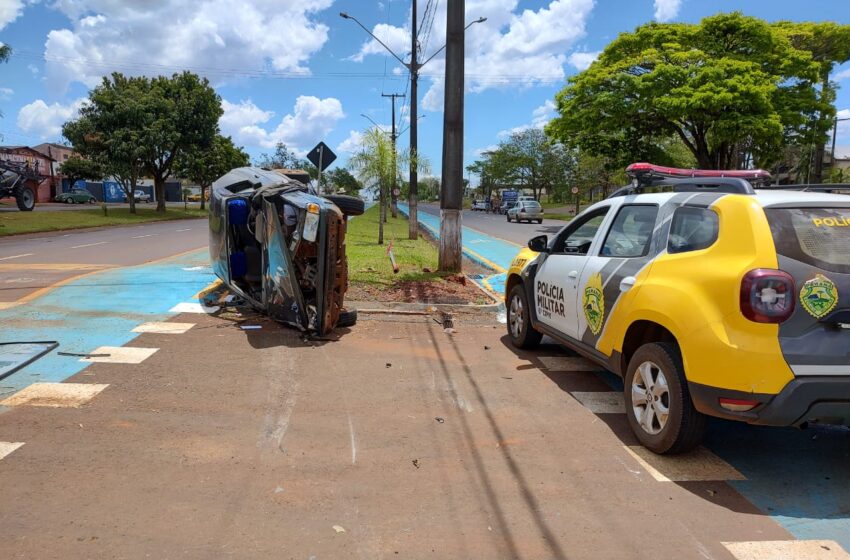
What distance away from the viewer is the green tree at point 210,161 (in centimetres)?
3633

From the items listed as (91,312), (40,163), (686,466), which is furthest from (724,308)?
(40,163)

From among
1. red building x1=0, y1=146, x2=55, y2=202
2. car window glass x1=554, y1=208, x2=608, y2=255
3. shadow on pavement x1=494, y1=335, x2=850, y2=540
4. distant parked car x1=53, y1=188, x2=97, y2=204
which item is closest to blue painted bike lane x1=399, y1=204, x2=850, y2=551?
shadow on pavement x1=494, y1=335, x2=850, y2=540

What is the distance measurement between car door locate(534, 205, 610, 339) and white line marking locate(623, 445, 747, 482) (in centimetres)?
140

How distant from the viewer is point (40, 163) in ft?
182

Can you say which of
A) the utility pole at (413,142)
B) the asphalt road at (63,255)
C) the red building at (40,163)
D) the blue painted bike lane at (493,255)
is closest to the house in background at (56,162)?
the red building at (40,163)

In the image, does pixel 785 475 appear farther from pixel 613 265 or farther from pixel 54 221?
pixel 54 221

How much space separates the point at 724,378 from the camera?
3402 millimetres

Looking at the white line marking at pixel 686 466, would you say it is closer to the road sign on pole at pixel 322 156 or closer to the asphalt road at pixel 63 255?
the asphalt road at pixel 63 255

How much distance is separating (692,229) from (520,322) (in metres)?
2.81

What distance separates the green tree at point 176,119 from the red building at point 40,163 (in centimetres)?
2109

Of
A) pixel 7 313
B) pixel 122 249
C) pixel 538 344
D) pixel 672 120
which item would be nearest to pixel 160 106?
pixel 122 249

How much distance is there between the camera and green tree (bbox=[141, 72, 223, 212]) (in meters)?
32.8

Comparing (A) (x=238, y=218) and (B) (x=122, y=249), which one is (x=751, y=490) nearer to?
(A) (x=238, y=218)

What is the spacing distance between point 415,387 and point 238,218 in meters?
3.80
